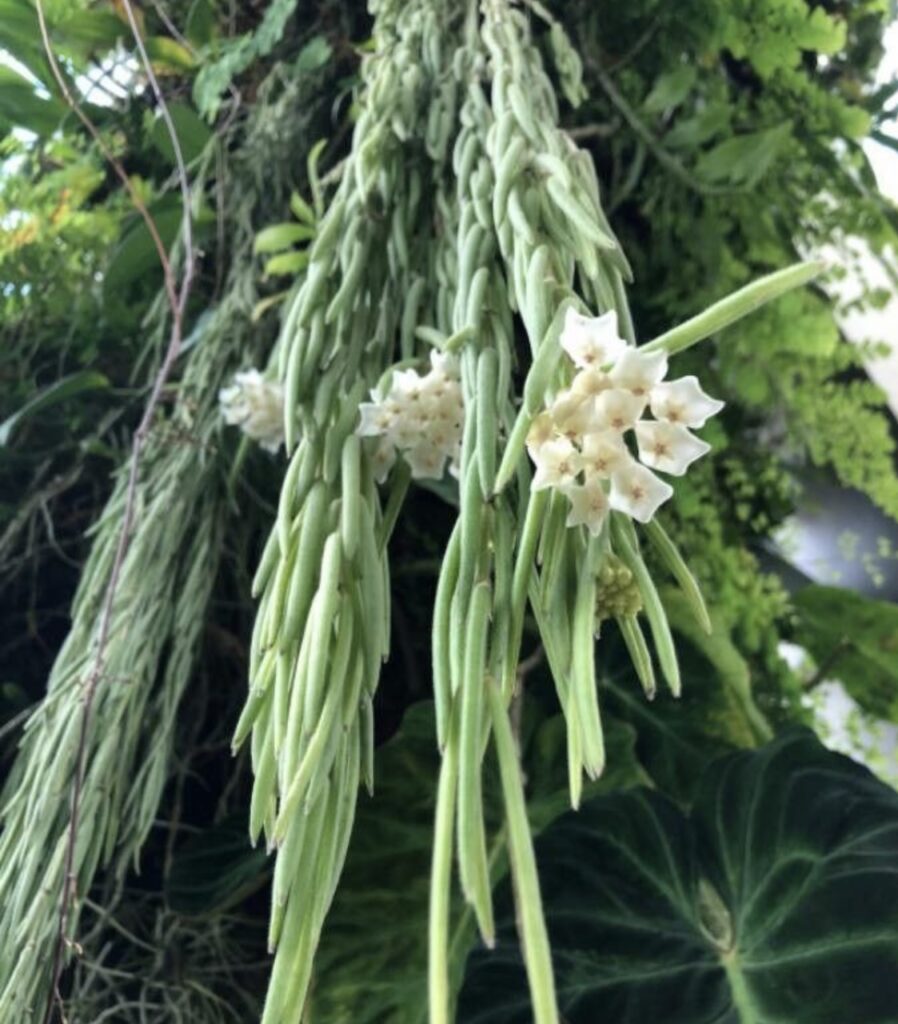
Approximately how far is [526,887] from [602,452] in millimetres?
138

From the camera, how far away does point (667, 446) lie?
0.36 meters

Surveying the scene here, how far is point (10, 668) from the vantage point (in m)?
0.74

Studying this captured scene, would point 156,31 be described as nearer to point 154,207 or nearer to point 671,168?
point 154,207

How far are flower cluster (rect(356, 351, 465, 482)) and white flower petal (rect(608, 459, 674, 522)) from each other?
0.13 metres

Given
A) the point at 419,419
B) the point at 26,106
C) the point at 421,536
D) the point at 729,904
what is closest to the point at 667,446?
the point at 419,419

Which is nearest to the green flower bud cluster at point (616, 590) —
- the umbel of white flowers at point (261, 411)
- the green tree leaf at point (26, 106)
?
the umbel of white flowers at point (261, 411)

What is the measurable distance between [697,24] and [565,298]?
0.47 metres

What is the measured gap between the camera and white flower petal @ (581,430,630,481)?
34 centimetres

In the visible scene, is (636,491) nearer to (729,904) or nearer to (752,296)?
(752,296)

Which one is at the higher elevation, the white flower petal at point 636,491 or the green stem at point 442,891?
the white flower petal at point 636,491

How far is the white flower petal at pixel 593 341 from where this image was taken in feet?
1.14

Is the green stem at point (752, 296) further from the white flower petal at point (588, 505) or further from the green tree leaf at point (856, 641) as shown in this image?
the green tree leaf at point (856, 641)

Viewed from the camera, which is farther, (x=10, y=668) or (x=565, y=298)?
(x=10, y=668)

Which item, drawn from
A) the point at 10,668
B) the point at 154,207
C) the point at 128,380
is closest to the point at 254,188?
the point at 154,207
